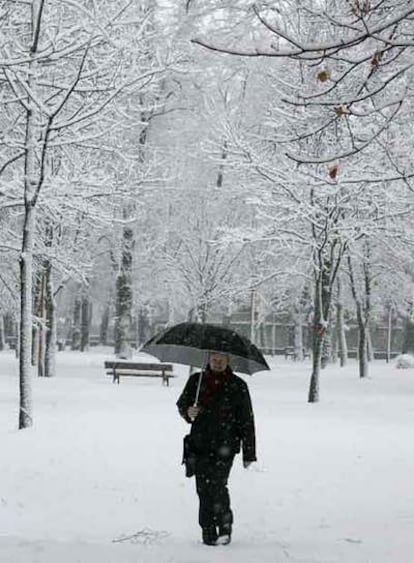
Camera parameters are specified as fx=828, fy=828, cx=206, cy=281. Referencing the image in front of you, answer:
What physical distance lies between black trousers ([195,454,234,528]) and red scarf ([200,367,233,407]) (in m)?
0.45

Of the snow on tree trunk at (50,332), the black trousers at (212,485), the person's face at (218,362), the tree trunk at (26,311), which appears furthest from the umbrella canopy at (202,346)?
the snow on tree trunk at (50,332)

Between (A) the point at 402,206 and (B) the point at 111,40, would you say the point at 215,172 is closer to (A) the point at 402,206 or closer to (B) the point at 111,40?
(A) the point at 402,206

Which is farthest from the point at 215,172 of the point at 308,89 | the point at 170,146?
the point at 308,89

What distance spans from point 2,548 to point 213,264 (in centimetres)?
2250

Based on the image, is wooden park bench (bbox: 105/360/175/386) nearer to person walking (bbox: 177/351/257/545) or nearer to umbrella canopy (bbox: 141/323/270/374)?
umbrella canopy (bbox: 141/323/270/374)

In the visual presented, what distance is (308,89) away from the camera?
1856 centimetres

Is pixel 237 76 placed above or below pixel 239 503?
above

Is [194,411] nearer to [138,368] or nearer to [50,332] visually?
[138,368]

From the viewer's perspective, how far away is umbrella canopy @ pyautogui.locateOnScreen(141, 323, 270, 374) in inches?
264

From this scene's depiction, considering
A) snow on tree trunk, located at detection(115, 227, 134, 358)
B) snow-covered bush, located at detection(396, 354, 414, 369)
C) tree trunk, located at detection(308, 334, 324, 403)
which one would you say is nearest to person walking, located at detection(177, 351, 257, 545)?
tree trunk, located at detection(308, 334, 324, 403)

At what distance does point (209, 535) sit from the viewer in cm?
674

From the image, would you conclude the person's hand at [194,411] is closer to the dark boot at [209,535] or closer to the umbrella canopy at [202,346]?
the umbrella canopy at [202,346]

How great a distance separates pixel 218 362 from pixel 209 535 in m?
1.41

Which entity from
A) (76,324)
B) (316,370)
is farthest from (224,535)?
(76,324)
